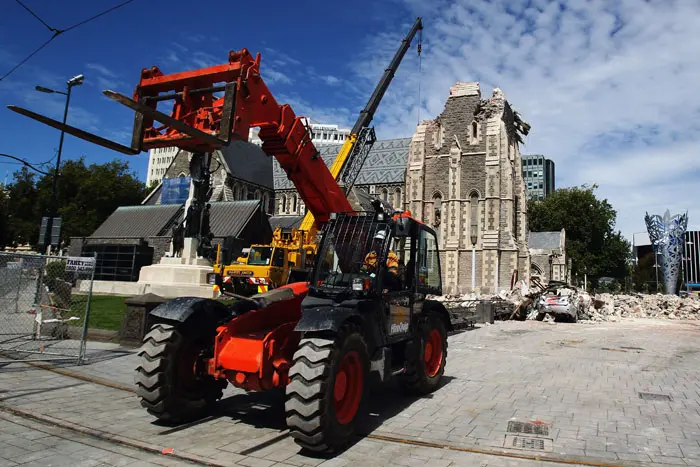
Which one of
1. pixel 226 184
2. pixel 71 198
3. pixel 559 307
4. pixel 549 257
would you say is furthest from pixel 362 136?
pixel 71 198

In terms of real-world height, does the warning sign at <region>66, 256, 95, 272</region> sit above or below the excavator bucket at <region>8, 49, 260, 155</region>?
below

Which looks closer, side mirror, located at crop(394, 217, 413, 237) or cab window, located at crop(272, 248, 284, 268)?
side mirror, located at crop(394, 217, 413, 237)

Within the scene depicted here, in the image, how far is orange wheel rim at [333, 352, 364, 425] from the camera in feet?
15.4

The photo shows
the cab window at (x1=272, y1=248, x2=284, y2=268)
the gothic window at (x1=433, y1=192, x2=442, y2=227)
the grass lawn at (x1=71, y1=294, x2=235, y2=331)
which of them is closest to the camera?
the grass lawn at (x1=71, y1=294, x2=235, y2=331)

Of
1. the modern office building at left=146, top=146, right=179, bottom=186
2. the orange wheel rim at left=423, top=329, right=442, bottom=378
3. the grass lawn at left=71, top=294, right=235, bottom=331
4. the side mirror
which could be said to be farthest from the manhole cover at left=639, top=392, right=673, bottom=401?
the modern office building at left=146, top=146, right=179, bottom=186

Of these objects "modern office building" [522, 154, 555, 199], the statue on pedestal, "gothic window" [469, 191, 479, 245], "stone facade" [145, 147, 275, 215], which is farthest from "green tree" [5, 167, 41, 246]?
"modern office building" [522, 154, 555, 199]

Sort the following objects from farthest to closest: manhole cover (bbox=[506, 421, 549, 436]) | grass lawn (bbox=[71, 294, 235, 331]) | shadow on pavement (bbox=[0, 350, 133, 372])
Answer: grass lawn (bbox=[71, 294, 235, 331])
shadow on pavement (bbox=[0, 350, 133, 372])
manhole cover (bbox=[506, 421, 549, 436])

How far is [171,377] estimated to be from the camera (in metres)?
5.03

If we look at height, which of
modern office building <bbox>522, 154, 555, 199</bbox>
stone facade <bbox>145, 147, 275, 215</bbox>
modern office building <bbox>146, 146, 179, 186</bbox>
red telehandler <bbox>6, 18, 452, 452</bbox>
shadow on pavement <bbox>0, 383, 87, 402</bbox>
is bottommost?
shadow on pavement <bbox>0, 383, 87, 402</bbox>

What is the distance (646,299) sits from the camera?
30.5m

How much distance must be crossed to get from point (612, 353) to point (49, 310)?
14.3m

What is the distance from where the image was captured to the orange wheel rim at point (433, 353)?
23.7ft

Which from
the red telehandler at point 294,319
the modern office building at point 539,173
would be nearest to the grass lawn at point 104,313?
the red telehandler at point 294,319

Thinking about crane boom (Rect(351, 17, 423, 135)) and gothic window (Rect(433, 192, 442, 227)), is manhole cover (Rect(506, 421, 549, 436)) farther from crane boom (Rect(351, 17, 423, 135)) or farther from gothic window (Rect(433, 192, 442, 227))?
gothic window (Rect(433, 192, 442, 227))
